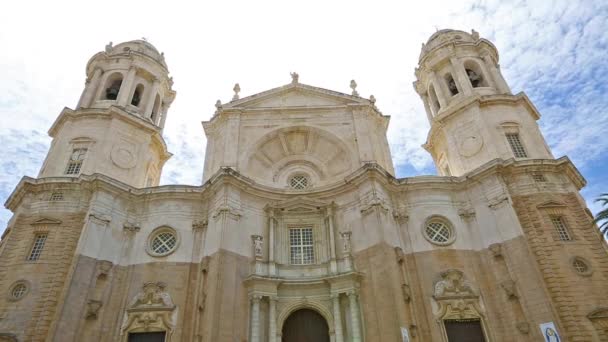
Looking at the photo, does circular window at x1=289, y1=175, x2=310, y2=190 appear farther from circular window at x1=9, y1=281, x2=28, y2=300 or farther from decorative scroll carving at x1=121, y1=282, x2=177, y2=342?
circular window at x1=9, y1=281, x2=28, y2=300

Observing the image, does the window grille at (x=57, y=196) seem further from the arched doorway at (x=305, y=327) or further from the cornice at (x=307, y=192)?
the arched doorway at (x=305, y=327)

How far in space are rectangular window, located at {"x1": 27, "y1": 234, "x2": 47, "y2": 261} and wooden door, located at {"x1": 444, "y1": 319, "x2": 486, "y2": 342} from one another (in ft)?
70.9

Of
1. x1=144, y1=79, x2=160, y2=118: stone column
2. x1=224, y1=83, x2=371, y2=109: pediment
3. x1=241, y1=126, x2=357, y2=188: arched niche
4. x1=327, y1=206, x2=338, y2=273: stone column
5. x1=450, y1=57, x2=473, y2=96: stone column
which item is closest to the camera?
x1=327, y1=206, x2=338, y2=273: stone column

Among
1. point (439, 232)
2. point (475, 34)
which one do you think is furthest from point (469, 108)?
point (439, 232)

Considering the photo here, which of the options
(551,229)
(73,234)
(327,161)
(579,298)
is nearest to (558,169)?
(551,229)

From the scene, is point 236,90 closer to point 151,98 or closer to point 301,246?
point 151,98

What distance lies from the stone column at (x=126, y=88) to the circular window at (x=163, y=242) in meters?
10.6

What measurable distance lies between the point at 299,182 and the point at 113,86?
55.3 feet

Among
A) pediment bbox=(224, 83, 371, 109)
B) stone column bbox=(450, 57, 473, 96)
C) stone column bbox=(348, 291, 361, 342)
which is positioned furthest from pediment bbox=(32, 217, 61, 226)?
stone column bbox=(450, 57, 473, 96)

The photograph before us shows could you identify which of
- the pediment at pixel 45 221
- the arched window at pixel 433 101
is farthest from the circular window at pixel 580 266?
the pediment at pixel 45 221

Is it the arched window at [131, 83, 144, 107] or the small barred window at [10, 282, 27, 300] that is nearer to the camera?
the small barred window at [10, 282, 27, 300]

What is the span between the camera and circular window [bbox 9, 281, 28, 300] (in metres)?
19.2

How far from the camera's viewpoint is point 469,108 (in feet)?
89.5

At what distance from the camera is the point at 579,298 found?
18.5m
